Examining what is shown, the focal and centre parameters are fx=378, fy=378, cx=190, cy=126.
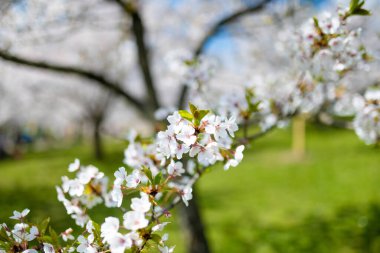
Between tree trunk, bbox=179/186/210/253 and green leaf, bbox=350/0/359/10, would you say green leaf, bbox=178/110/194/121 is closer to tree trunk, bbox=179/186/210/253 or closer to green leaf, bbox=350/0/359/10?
green leaf, bbox=350/0/359/10

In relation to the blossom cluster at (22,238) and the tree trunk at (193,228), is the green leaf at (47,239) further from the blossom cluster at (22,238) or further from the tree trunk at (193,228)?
the tree trunk at (193,228)

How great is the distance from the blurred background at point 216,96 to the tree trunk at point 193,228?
59 cm

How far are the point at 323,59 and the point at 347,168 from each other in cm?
966

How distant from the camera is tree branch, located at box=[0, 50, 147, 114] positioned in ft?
11.2

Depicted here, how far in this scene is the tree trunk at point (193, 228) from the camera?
4414 mm

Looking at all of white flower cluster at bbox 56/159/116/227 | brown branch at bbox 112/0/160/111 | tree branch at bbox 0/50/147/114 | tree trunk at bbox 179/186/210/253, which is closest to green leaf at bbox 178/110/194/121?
white flower cluster at bbox 56/159/116/227

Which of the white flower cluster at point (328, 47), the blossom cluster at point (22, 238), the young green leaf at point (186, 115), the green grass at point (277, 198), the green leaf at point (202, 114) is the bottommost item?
the green grass at point (277, 198)

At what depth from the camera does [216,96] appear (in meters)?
4.12

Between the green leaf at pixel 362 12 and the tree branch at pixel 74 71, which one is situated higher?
the tree branch at pixel 74 71

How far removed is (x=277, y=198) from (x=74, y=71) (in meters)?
6.03

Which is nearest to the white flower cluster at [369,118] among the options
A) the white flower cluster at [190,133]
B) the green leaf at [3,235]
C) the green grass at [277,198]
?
the white flower cluster at [190,133]

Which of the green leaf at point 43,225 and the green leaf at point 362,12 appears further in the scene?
the green leaf at point 362,12

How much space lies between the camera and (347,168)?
35.6 ft

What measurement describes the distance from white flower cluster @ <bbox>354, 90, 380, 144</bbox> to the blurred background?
43cm
